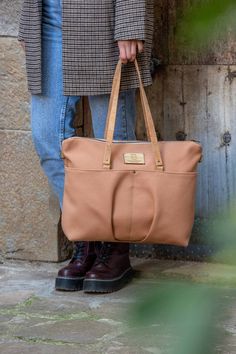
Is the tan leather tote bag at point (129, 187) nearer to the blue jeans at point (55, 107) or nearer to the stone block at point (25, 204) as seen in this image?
the blue jeans at point (55, 107)

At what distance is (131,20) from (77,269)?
1.05m

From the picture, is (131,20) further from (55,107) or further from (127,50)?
(55,107)

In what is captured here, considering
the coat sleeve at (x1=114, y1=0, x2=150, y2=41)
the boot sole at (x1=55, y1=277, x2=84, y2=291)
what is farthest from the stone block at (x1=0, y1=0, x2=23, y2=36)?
the boot sole at (x1=55, y1=277, x2=84, y2=291)

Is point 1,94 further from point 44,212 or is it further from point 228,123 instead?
point 228,123

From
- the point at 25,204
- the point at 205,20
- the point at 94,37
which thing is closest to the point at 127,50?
the point at 94,37

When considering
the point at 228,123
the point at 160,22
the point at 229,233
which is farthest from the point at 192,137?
the point at 229,233

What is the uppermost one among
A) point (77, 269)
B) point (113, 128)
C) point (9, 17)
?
point (9, 17)

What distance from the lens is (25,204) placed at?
12.1 ft

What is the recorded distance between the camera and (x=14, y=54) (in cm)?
355

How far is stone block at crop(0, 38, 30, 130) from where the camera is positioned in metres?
3.55

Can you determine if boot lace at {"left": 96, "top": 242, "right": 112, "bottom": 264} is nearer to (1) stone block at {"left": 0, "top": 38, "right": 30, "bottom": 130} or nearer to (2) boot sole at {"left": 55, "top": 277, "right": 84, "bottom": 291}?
(2) boot sole at {"left": 55, "top": 277, "right": 84, "bottom": 291}

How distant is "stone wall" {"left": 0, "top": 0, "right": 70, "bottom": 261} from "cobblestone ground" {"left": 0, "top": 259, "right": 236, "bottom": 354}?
0.31 ft

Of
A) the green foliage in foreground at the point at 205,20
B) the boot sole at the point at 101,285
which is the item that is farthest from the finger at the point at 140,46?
the green foliage in foreground at the point at 205,20

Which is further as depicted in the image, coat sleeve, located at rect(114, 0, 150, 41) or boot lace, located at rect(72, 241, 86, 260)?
boot lace, located at rect(72, 241, 86, 260)
